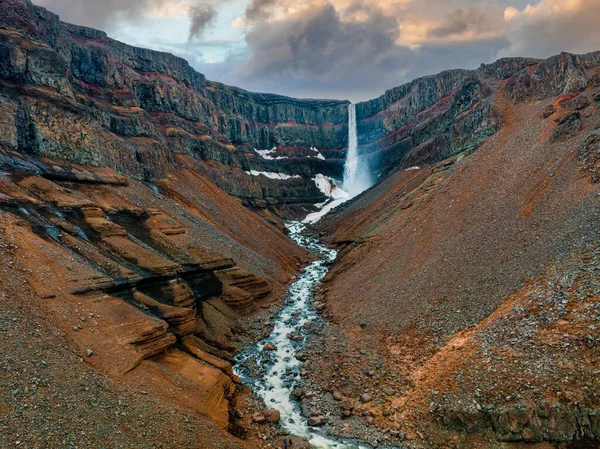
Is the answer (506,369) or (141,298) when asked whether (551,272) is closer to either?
(506,369)

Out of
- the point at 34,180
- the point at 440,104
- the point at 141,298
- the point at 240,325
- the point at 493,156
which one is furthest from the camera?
the point at 440,104

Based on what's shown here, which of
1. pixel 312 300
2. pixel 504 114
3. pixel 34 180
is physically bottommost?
pixel 312 300

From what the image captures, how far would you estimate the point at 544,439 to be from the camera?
531 inches

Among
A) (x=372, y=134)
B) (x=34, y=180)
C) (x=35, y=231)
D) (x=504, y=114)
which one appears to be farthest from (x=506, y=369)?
(x=372, y=134)

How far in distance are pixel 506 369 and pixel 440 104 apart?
8122 cm

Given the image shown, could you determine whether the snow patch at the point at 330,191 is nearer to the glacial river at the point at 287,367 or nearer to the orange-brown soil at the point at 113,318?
the glacial river at the point at 287,367

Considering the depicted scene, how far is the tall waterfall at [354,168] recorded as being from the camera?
10925cm

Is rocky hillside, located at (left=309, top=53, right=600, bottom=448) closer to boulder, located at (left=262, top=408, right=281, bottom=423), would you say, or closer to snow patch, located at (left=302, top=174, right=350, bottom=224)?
boulder, located at (left=262, top=408, right=281, bottom=423)

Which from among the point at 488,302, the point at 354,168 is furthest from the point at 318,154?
the point at 488,302

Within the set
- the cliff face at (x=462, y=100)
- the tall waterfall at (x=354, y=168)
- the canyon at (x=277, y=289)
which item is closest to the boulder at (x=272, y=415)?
Answer: the canyon at (x=277, y=289)

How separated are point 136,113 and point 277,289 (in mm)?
36771

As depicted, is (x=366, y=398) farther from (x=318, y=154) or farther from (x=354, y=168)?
(x=318, y=154)

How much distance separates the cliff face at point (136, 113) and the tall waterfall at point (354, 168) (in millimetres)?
2903


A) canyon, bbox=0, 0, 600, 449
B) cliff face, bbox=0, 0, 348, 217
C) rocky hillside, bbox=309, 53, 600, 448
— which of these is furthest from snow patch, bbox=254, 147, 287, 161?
rocky hillside, bbox=309, 53, 600, 448
